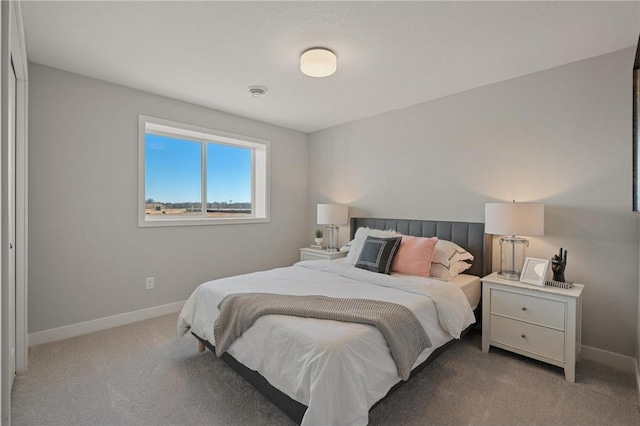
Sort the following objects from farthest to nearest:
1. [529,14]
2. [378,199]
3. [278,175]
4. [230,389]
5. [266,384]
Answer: [278,175]
[378,199]
[230,389]
[529,14]
[266,384]

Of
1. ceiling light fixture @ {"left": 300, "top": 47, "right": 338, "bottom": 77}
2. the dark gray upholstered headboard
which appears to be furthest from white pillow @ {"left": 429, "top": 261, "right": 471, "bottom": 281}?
ceiling light fixture @ {"left": 300, "top": 47, "right": 338, "bottom": 77}

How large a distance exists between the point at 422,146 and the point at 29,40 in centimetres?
362

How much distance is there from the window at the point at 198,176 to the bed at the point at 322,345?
1.64 metres

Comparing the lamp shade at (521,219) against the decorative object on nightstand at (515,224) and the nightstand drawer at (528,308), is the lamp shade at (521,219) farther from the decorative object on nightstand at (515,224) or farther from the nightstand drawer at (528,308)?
the nightstand drawer at (528,308)

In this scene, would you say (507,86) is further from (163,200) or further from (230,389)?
(163,200)

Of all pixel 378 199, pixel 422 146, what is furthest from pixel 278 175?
pixel 422 146

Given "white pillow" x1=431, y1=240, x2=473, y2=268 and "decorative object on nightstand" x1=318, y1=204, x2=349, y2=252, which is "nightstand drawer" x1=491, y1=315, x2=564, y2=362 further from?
"decorative object on nightstand" x1=318, y1=204, x2=349, y2=252

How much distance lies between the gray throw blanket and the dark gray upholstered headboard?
4.57ft

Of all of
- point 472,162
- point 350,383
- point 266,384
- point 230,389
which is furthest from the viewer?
point 472,162

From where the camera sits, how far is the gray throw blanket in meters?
1.71

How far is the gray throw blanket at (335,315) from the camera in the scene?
171 cm

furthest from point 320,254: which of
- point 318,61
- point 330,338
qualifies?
point 330,338

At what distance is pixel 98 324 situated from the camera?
3.00 metres

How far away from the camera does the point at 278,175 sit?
4605 mm
